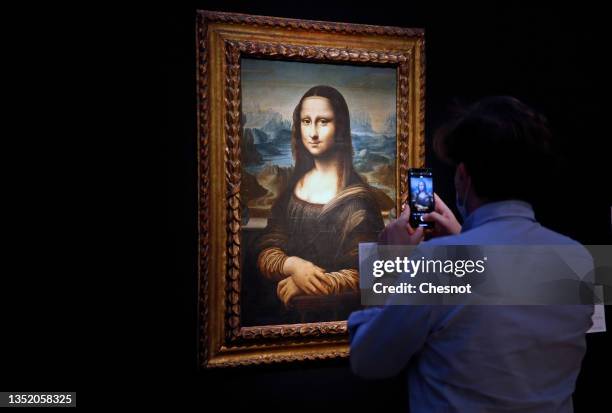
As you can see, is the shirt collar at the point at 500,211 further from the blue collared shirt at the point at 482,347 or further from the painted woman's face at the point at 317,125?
the painted woman's face at the point at 317,125

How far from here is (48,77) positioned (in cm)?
200

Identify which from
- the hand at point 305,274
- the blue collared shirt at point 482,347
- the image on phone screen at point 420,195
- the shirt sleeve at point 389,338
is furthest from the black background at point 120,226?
the shirt sleeve at point 389,338

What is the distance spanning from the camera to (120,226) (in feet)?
6.72

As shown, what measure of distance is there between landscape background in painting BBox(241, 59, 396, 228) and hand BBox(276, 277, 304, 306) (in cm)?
26

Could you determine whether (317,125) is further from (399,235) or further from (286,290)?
(399,235)

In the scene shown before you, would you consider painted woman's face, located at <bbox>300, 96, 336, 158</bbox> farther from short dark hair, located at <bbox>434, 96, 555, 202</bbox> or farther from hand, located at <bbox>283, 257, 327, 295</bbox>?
short dark hair, located at <bbox>434, 96, 555, 202</bbox>

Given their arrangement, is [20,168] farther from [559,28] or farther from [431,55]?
[559,28]

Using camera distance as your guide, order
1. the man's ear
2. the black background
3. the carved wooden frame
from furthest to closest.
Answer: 1. the carved wooden frame
2. the black background
3. the man's ear

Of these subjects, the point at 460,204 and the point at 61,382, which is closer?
the point at 460,204

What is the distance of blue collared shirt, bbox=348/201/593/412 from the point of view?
1121 mm

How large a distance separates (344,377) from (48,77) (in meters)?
1.75

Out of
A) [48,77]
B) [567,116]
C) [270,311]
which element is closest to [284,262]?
[270,311]

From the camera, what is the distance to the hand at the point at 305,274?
221 cm

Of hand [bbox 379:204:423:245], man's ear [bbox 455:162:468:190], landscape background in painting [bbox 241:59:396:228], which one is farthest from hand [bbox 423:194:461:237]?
landscape background in painting [bbox 241:59:396:228]
